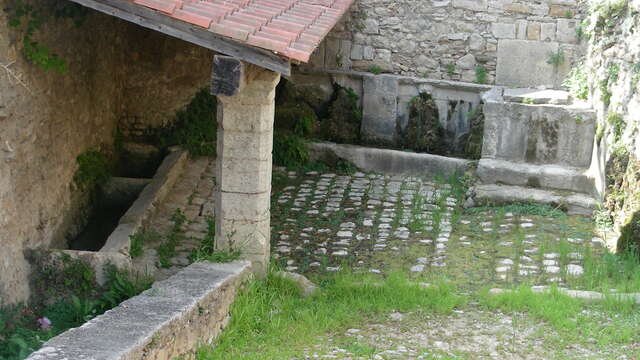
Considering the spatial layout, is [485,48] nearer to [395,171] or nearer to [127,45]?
[395,171]

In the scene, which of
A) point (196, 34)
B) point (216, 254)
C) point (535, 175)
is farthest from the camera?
point (535, 175)

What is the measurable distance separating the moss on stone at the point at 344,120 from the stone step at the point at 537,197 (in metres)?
2.18

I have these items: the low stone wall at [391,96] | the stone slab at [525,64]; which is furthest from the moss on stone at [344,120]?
Result: the stone slab at [525,64]

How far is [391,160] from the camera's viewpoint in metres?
10.6

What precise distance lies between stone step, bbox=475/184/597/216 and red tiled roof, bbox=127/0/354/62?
3.14 meters

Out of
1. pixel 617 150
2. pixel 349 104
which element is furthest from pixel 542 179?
pixel 349 104

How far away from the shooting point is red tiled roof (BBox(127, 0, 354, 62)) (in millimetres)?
5781

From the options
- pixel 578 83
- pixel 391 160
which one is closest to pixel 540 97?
pixel 578 83

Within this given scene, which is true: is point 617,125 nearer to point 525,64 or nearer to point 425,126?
point 525,64

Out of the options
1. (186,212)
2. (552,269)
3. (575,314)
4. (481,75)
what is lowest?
(575,314)

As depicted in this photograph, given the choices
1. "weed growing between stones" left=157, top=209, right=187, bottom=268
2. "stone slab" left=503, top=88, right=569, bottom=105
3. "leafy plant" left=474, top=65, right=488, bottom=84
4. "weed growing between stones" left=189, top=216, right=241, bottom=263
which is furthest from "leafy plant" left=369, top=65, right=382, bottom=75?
"weed growing between stones" left=189, top=216, right=241, bottom=263

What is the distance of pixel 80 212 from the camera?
27.3 ft

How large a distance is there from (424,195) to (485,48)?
2.24m

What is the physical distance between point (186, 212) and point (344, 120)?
3.15 metres
